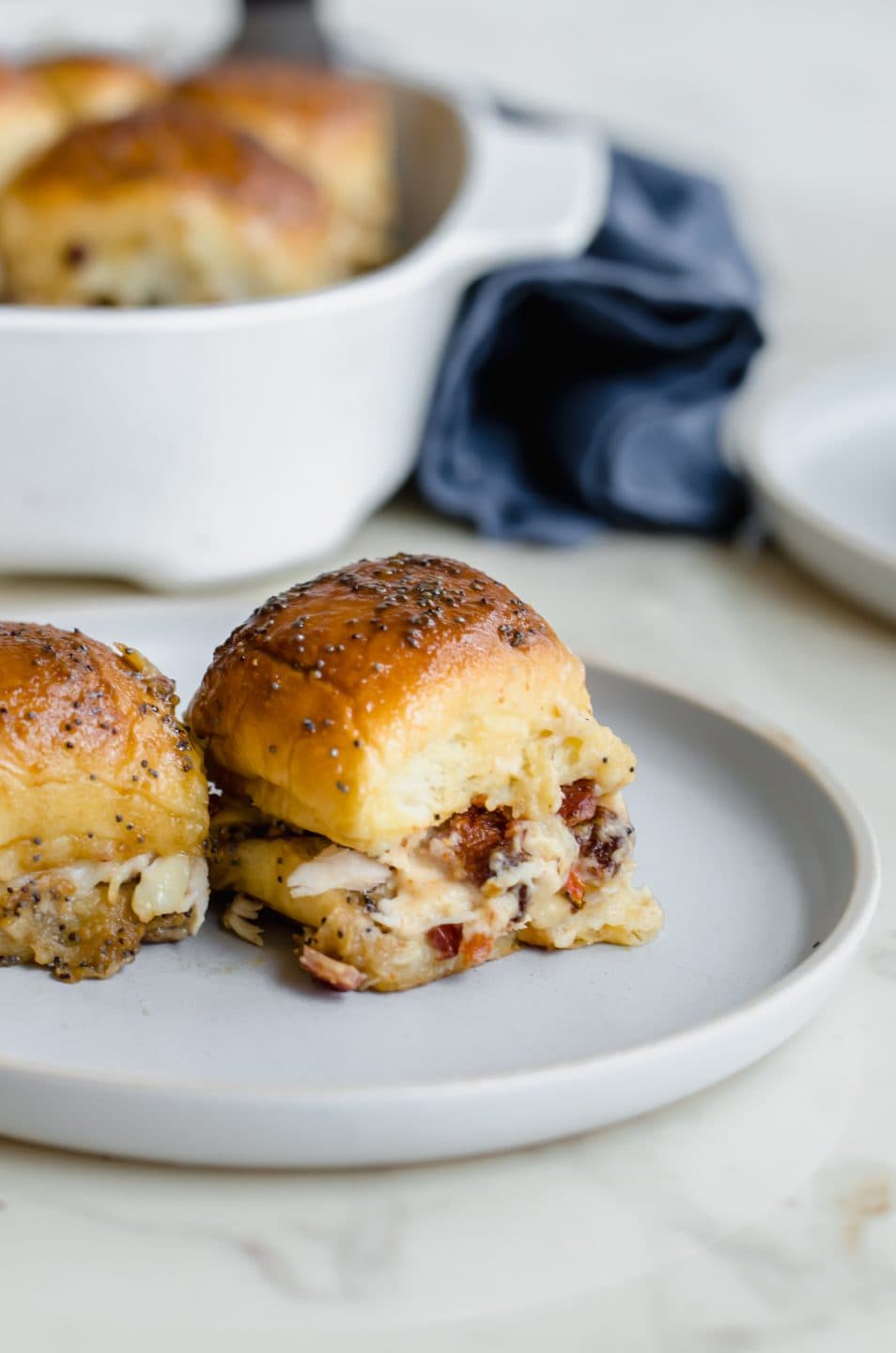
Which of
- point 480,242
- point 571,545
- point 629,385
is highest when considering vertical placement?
point 480,242

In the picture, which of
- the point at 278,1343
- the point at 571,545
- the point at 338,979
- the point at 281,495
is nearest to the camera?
the point at 278,1343

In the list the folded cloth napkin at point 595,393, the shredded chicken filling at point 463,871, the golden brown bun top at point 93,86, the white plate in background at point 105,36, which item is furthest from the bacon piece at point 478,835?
the white plate in background at point 105,36

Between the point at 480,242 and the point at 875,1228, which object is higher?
the point at 480,242

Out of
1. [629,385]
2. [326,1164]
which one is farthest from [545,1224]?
[629,385]

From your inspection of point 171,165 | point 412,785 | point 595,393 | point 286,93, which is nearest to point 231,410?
point 171,165

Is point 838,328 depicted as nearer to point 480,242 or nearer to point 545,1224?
point 480,242

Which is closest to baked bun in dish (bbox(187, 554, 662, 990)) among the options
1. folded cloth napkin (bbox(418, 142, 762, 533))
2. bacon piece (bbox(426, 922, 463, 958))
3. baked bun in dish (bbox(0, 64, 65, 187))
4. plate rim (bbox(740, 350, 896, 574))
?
bacon piece (bbox(426, 922, 463, 958))

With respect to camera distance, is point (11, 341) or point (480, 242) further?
point (480, 242)
